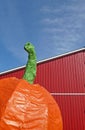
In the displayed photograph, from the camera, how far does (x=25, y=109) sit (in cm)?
244

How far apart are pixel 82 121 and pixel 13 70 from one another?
5867 mm

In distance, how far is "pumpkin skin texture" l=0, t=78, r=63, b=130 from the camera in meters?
2.32

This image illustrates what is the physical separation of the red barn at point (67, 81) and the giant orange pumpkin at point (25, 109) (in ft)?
45.0

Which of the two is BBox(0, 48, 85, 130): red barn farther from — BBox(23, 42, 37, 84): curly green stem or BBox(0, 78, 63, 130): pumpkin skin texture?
BBox(0, 78, 63, 130): pumpkin skin texture

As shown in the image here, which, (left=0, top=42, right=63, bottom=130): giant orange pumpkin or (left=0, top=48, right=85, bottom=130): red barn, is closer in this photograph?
(left=0, top=42, right=63, bottom=130): giant orange pumpkin

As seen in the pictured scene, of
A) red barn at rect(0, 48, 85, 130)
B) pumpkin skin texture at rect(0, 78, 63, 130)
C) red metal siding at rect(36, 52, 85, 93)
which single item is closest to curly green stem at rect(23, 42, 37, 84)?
pumpkin skin texture at rect(0, 78, 63, 130)

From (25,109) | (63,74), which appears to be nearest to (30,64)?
(25,109)

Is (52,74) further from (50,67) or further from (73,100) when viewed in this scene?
(73,100)

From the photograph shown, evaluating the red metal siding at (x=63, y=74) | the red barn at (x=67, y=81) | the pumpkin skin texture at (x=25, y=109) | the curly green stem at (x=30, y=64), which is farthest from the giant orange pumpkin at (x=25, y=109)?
the red metal siding at (x=63, y=74)

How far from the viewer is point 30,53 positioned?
317 centimetres

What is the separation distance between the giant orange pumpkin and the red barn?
13722mm

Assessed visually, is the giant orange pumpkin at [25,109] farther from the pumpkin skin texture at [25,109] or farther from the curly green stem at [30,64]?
the curly green stem at [30,64]

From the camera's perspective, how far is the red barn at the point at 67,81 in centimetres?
1616

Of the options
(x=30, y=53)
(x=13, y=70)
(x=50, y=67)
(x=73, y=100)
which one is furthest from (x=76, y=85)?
(x=30, y=53)
